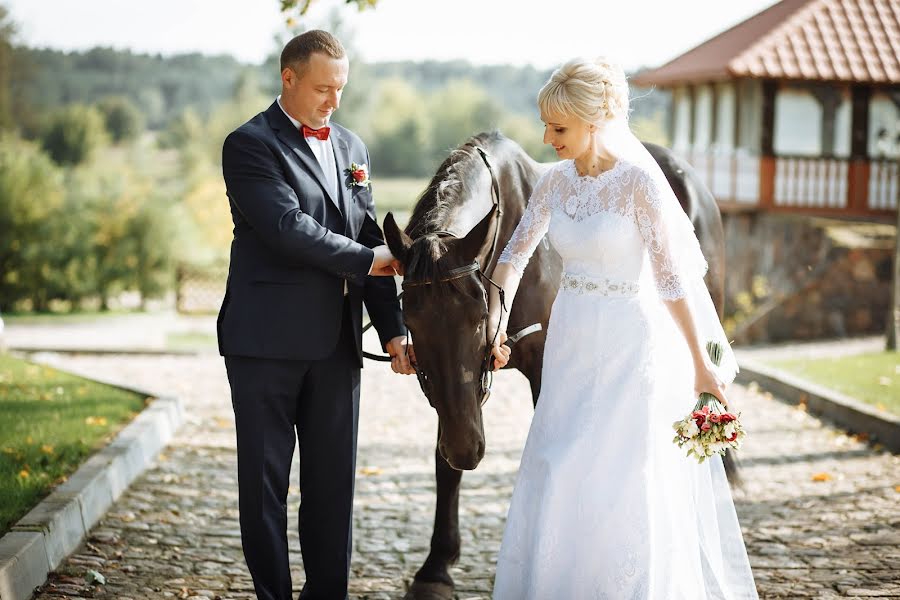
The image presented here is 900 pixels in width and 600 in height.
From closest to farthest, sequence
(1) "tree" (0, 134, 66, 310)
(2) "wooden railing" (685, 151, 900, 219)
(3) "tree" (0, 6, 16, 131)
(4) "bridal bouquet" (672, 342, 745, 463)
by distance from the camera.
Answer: (4) "bridal bouquet" (672, 342, 745, 463) < (2) "wooden railing" (685, 151, 900, 219) < (1) "tree" (0, 134, 66, 310) < (3) "tree" (0, 6, 16, 131)

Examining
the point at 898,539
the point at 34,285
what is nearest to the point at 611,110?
the point at 898,539

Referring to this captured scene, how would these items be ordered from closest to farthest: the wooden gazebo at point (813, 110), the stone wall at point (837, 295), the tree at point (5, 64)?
the stone wall at point (837, 295), the wooden gazebo at point (813, 110), the tree at point (5, 64)

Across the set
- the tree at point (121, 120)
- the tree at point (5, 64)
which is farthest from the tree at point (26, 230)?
the tree at point (121, 120)

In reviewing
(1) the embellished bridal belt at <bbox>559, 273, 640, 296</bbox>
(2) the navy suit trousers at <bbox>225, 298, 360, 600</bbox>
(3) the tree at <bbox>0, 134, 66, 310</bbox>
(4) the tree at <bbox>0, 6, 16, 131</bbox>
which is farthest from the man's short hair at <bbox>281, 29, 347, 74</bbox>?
(4) the tree at <bbox>0, 6, 16, 131</bbox>

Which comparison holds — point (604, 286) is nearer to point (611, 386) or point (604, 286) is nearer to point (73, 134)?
point (611, 386)

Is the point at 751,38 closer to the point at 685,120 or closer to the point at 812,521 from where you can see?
the point at 685,120

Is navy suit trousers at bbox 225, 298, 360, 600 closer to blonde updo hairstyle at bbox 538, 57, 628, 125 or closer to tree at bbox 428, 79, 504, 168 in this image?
blonde updo hairstyle at bbox 538, 57, 628, 125

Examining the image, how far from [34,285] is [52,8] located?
46.2 metres

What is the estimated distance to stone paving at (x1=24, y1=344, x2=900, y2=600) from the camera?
463 centimetres

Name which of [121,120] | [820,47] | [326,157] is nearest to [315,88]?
[326,157]

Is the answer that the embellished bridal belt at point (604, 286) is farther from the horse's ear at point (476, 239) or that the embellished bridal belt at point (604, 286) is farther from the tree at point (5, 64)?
the tree at point (5, 64)

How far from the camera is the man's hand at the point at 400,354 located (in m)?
3.89

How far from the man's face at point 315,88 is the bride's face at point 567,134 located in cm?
76

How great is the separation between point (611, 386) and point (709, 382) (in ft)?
1.16
